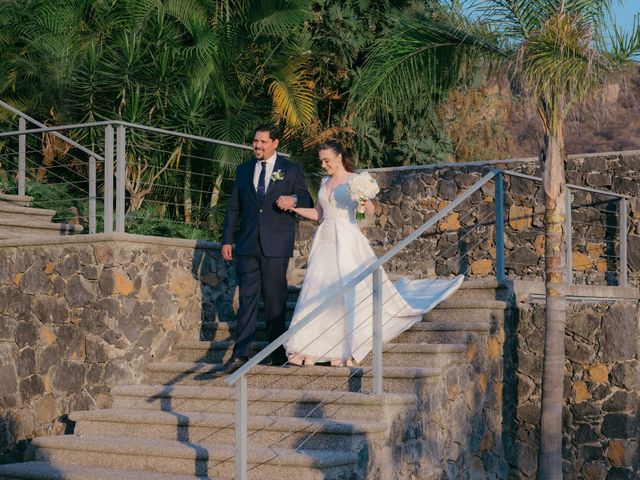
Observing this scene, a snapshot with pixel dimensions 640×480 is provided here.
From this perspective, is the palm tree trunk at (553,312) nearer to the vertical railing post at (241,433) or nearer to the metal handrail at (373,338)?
the metal handrail at (373,338)

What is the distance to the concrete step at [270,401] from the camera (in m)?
7.72

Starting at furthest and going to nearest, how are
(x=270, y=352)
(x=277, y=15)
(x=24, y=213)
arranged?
(x=277, y=15)
(x=24, y=213)
(x=270, y=352)

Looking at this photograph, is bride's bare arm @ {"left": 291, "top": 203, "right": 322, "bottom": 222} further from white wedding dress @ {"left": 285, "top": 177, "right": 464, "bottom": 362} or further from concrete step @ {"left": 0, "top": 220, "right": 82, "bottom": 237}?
concrete step @ {"left": 0, "top": 220, "right": 82, "bottom": 237}

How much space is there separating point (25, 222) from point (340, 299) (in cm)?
410

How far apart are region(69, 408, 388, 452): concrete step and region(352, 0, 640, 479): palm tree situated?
209 cm

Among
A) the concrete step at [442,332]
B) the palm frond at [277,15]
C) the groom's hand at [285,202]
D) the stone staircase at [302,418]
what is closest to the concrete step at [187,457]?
the stone staircase at [302,418]

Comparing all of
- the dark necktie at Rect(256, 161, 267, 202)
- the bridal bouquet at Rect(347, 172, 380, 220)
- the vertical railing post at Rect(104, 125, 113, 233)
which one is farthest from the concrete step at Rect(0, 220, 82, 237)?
the bridal bouquet at Rect(347, 172, 380, 220)

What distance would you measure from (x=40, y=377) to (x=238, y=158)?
15.1 feet

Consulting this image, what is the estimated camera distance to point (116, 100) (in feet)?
46.5

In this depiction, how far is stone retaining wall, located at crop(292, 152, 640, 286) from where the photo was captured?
12.9 metres

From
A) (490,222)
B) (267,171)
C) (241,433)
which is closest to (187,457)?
(241,433)

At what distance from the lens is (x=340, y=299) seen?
334 inches

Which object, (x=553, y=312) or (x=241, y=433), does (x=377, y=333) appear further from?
(x=553, y=312)

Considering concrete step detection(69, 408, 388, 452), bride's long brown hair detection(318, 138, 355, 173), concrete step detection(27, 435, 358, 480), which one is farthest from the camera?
bride's long brown hair detection(318, 138, 355, 173)
